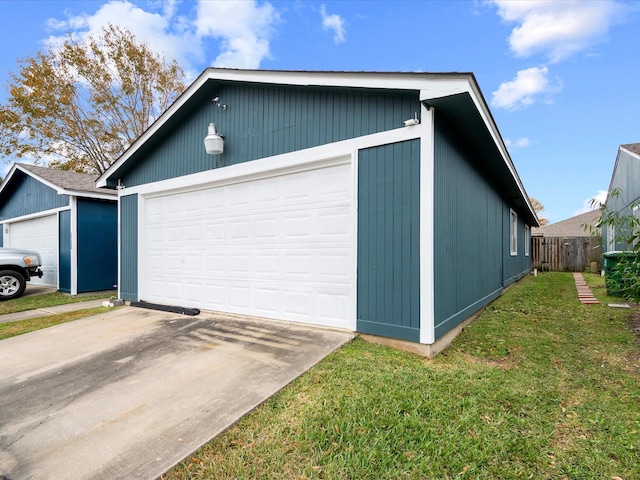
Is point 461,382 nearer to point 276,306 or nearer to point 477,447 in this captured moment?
point 477,447

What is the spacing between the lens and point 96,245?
30.3 feet

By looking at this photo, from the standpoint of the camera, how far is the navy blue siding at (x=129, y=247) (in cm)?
688

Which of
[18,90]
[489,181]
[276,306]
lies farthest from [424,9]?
[18,90]

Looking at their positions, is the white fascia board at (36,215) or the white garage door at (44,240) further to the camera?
the white garage door at (44,240)

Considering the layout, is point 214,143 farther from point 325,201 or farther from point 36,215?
point 36,215

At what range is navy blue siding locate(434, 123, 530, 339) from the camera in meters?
3.93

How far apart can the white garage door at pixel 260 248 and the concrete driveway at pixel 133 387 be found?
1.35 feet

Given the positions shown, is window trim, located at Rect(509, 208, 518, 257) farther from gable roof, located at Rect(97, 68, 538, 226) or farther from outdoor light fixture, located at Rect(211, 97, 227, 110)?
outdoor light fixture, located at Rect(211, 97, 227, 110)

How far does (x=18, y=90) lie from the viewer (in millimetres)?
15023

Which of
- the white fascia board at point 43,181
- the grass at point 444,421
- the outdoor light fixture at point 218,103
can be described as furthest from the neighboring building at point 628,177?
the white fascia board at point 43,181

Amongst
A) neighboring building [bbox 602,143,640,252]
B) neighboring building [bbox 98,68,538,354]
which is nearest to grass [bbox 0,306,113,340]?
neighboring building [bbox 98,68,538,354]

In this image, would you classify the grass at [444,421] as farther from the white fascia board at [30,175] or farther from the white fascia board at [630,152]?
the white fascia board at [30,175]

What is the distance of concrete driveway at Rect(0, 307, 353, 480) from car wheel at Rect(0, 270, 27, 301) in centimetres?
502

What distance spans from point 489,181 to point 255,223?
16.1 feet
